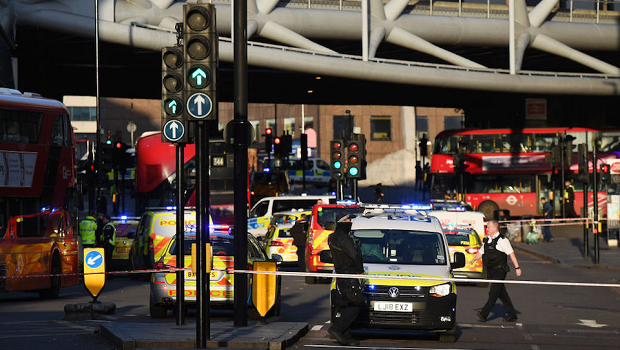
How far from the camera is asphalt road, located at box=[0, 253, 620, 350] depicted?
14.0m

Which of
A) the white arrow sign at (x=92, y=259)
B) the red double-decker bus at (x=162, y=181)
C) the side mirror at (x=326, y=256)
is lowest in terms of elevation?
the white arrow sign at (x=92, y=259)

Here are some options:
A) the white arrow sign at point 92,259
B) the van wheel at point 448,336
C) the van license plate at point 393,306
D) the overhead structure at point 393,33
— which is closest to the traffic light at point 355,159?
the overhead structure at point 393,33

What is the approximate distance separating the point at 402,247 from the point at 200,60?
494cm

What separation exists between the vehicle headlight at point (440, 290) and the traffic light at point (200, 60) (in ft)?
12.8

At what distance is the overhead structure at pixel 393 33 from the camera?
4506 cm

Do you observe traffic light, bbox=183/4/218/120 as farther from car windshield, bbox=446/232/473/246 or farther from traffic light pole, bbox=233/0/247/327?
car windshield, bbox=446/232/473/246

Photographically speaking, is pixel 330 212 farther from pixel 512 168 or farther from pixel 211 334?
pixel 512 168

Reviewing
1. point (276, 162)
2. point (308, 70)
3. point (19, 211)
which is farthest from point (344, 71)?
point (19, 211)

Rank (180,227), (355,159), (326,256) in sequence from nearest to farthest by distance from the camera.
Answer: (180,227) < (326,256) < (355,159)

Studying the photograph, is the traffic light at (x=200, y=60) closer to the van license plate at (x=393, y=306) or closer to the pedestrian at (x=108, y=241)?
the van license plate at (x=393, y=306)

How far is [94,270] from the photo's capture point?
17.8m

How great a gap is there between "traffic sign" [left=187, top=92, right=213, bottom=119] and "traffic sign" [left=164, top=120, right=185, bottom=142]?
726 mm

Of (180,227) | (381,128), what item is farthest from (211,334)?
(381,128)

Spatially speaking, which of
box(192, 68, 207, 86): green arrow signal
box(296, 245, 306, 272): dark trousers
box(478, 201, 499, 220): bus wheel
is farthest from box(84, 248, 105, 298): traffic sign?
box(478, 201, 499, 220): bus wheel
